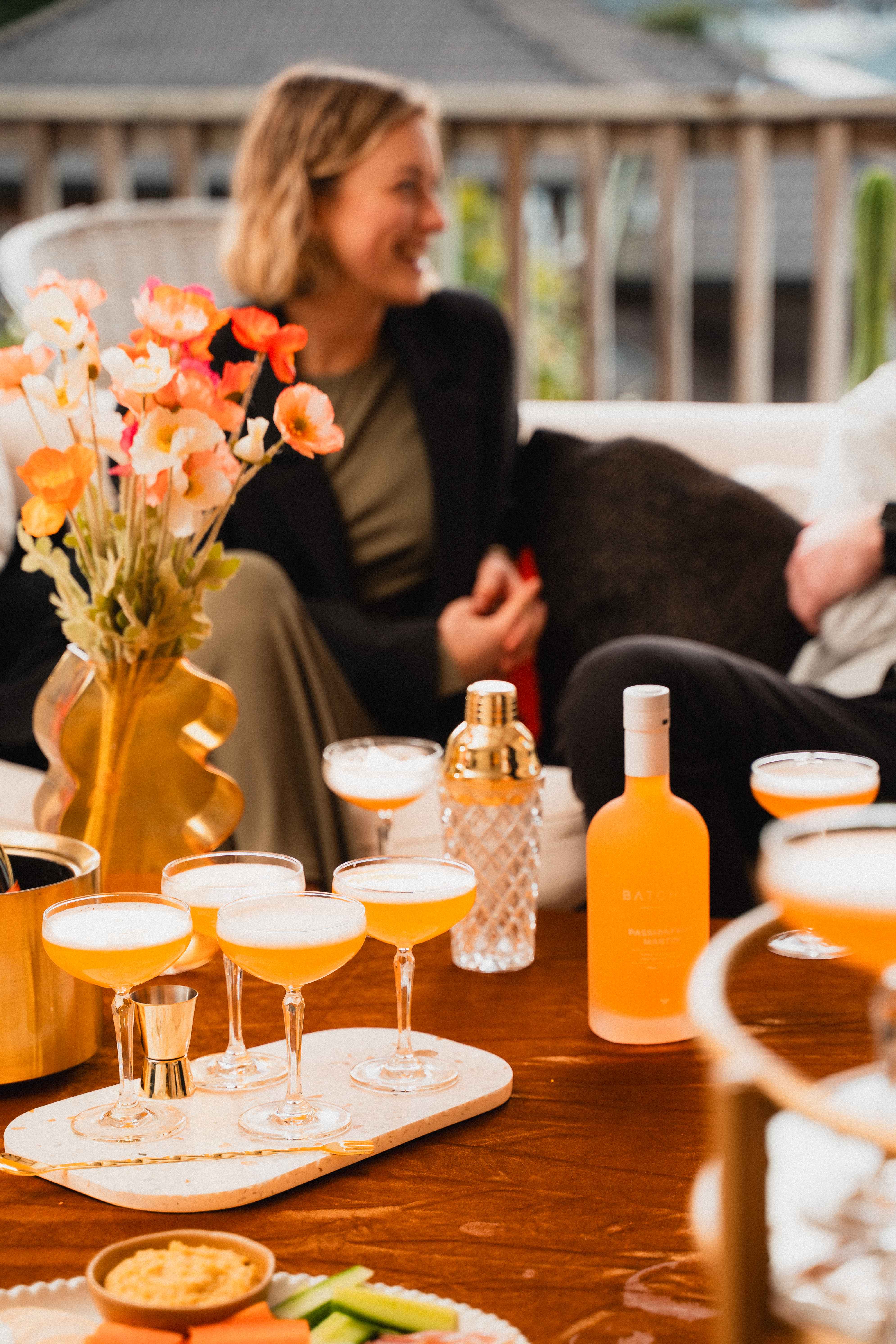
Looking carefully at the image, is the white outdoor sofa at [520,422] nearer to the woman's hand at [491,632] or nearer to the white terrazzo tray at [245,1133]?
the woman's hand at [491,632]

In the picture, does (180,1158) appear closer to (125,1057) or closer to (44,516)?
(125,1057)

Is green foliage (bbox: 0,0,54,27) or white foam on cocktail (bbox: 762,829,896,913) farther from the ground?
green foliage (bbox: 0,0,54,27)

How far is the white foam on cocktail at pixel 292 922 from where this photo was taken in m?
0.97

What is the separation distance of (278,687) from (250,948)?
3.92ft

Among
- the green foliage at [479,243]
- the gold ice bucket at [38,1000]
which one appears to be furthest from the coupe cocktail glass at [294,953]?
the green foliage at [479,243]

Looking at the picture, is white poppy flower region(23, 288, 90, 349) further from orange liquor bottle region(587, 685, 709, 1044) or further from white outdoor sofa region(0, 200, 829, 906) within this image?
orange liquor bottle region(587, 685, 709, 1044)

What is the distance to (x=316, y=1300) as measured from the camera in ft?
2.56

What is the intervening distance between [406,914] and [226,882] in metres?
0.17

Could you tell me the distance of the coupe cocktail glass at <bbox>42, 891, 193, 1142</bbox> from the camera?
100 cm

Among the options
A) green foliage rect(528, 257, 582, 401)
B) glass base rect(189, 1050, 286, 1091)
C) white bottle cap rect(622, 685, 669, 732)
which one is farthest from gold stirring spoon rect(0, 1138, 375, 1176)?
green foliage rect(528, 257, 582, 401)

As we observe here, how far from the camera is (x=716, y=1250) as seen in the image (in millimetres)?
517

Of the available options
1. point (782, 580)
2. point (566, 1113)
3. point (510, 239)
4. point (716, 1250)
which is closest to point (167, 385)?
point (566, 1113)

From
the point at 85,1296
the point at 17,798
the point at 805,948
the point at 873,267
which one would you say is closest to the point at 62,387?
the point at 85,1296

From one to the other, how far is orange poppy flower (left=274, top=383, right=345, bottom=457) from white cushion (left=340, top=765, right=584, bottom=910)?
2.92ft
